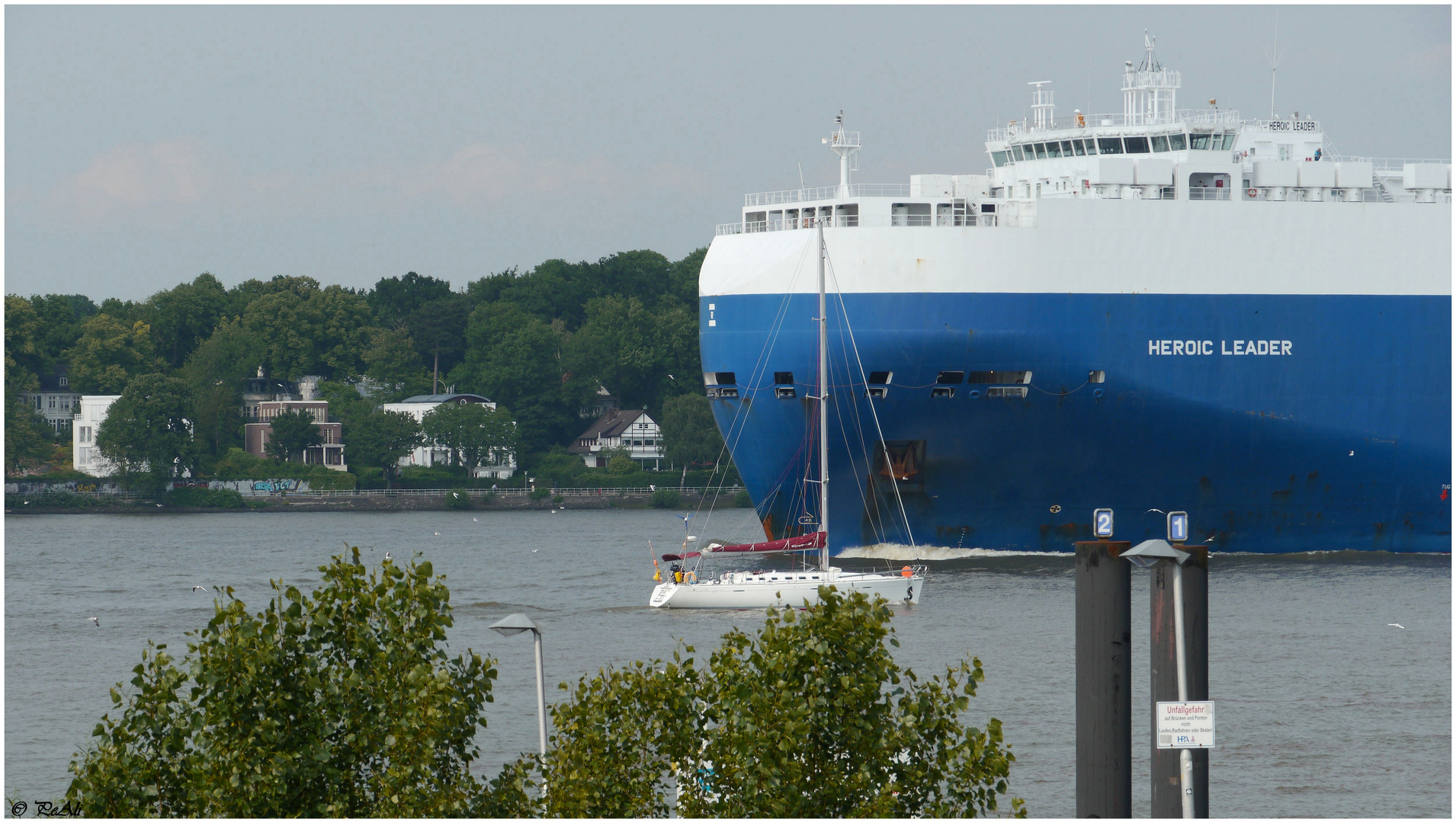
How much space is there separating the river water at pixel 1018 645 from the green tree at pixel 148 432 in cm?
3652

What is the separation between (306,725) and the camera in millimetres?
11406

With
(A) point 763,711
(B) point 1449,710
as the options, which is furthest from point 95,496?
(A) point 763,711

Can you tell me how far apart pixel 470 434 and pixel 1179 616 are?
79496mm

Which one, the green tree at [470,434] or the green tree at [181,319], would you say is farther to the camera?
the green tree at [181,319]

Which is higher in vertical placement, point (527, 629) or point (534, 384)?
point (534, 384)

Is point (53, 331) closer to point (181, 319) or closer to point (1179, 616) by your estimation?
point (181, 319)

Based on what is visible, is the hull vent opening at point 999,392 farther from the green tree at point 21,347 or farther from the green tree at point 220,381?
the green tree at point 21,347

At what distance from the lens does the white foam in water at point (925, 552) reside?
3797 centimetres

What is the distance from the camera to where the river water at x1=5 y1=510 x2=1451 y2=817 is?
19.8 metres

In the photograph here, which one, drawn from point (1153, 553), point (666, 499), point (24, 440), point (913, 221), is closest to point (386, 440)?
point (666, 499)

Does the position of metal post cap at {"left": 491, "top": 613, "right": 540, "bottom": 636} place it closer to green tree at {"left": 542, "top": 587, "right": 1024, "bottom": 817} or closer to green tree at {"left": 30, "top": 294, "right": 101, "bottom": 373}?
green tree at {"left": 542, "top": 587, "right": 1024, "bottom": 817}

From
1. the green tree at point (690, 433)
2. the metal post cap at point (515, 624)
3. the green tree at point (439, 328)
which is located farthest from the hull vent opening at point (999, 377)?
the green tree at point (439, 328)

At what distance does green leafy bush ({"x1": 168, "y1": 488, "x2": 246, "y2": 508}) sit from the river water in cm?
3089

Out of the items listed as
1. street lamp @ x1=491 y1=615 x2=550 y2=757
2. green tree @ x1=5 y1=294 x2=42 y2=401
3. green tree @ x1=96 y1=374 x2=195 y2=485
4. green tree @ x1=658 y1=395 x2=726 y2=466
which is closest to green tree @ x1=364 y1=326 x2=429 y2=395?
green tree @ x1=96 y1=374 x2=195 y2=485
